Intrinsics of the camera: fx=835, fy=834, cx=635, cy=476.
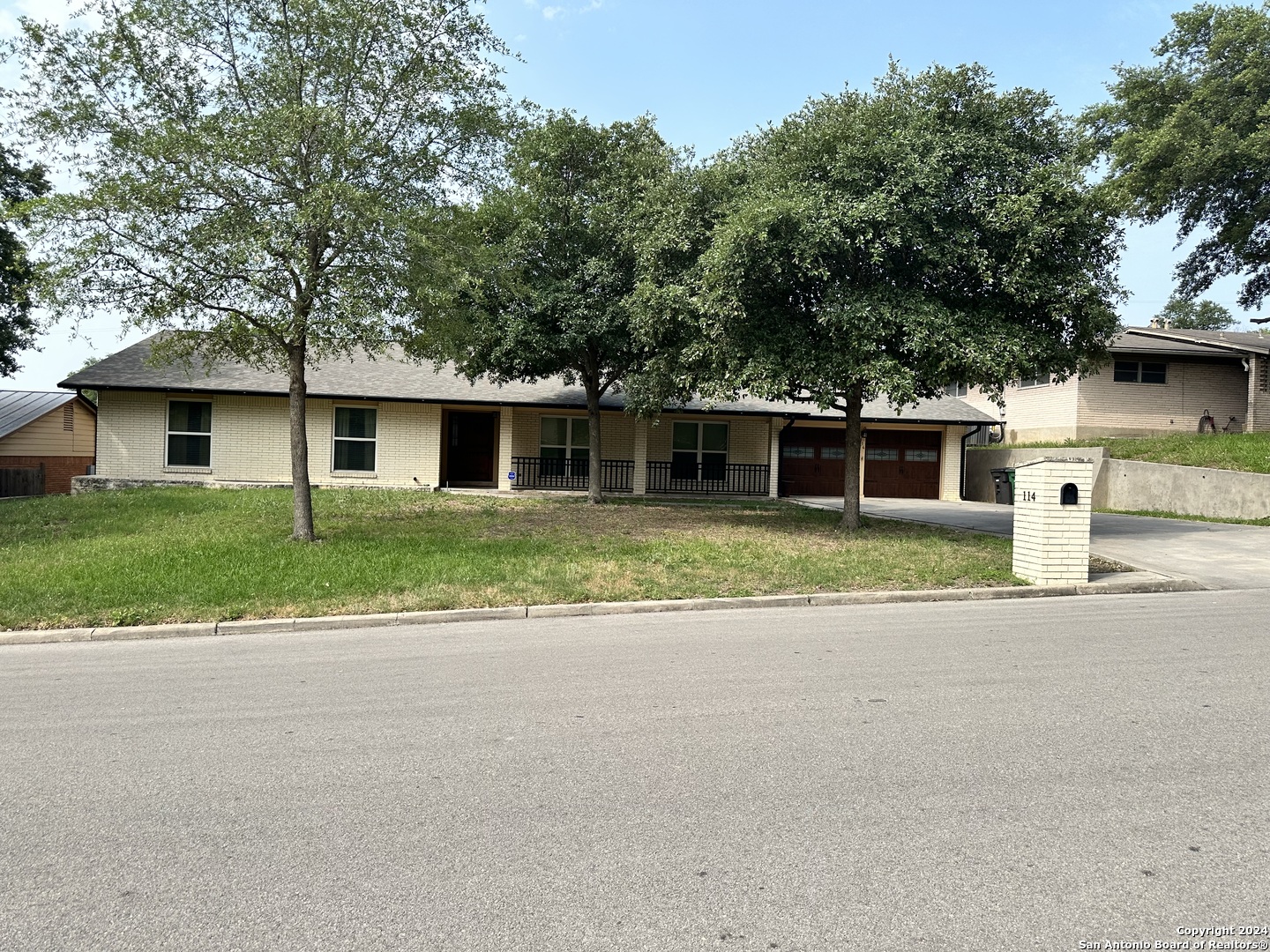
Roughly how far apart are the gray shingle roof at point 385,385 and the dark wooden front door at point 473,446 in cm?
178

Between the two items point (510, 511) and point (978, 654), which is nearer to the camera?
point (978, 654)

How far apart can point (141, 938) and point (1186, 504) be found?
2280 centimetres

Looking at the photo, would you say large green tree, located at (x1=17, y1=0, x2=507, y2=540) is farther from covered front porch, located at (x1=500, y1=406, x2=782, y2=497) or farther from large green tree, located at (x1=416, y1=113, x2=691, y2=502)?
covered front porch, located at (x1=500, y1=406, x2=782, y2=497)

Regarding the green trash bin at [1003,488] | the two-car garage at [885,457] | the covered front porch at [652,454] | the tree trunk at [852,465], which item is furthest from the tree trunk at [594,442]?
the green trash bin at [1003,488]

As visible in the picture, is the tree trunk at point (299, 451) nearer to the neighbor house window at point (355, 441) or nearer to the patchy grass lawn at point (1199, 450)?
the neighbor house window at point (355, 441)

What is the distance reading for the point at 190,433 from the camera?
2222cm

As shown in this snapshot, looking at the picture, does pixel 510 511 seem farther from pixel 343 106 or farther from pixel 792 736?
pixel 792 736

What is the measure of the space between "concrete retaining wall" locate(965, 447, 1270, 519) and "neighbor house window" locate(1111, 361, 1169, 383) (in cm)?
372

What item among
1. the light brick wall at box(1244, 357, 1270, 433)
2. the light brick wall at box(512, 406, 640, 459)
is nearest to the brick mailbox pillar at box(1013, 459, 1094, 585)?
the light brick wall at box(512, 406, 640, 459)

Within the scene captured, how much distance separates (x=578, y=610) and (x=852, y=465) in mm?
8158

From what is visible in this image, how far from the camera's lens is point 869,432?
87.8ft

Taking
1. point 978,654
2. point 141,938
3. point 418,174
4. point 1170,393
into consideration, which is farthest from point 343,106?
point 1170,393

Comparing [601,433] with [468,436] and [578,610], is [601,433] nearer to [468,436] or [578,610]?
[468,436]

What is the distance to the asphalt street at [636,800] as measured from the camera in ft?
9.51
